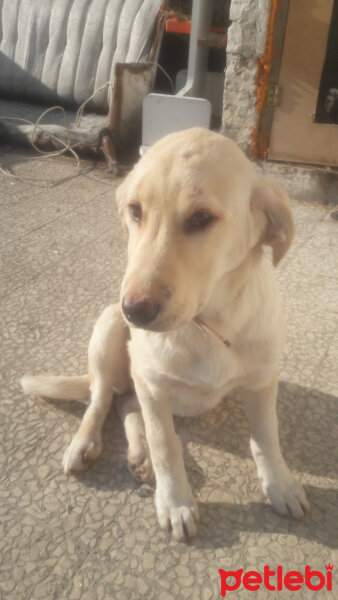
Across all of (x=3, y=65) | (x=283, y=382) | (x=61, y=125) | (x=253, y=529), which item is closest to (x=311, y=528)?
(x=253, y=529)

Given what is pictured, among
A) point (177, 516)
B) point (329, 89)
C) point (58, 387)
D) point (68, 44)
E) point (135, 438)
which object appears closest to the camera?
point (177, 516)

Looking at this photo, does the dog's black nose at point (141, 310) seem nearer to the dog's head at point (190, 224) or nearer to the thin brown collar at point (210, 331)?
the dog's head at point (190, 224)

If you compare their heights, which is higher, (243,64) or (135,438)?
(243,64)

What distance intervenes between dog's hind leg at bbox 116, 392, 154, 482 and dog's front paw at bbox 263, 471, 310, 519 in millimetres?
473

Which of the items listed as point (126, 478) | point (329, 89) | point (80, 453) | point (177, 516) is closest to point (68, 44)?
point (329, 89)

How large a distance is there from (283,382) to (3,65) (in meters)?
6.15

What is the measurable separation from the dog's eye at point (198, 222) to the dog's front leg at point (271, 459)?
2.35 ft

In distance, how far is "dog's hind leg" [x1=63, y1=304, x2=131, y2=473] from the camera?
6.45 feet

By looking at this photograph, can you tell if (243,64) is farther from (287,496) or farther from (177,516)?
(177,516)

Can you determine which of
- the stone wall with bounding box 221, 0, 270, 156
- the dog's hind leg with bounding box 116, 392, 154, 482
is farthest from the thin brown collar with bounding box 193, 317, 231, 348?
the stone wall with bounding box 221, 0, 270, 156

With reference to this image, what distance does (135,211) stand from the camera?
1.55m

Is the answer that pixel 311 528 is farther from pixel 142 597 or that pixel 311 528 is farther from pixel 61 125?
pixel 61 125

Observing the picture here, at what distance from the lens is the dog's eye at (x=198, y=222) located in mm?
1414

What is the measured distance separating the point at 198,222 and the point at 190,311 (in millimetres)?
271
